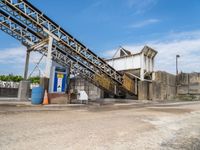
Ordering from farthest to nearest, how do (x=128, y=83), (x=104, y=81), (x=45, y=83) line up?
(x=128, y=83), (x=104, y=81), (x=45, y=83)

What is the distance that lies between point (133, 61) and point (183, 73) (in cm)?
1049

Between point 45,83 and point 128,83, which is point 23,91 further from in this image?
point 128,83

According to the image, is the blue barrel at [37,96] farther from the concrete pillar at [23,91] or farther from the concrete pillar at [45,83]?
the concrete pillar at [23,91]

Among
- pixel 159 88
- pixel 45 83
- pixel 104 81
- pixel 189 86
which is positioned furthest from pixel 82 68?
pixel 189 86

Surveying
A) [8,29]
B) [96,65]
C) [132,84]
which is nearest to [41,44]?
[8,29]

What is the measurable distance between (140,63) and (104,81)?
20.2ft

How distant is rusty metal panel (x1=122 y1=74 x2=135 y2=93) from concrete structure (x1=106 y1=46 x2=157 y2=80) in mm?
1573

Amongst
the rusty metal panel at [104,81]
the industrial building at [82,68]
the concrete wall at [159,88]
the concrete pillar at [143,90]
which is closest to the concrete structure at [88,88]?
the industrial building at [82,68]

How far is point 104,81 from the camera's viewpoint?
20891mm

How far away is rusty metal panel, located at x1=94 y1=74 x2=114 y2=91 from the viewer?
20322mm

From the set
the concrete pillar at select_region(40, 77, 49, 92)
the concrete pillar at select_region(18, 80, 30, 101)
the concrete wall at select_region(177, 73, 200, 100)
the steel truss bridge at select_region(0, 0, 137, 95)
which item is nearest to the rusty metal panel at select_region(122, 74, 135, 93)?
the steel truss bridge at select_region(0, 0, 137, 95)

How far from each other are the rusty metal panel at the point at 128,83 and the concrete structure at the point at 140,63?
1.57 metres

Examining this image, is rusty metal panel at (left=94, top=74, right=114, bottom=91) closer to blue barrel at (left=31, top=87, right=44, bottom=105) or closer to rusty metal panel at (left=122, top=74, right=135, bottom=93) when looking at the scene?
rusty metal panel at (left=122, top=74, right=135, bottom=93)

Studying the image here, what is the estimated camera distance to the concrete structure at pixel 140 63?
80.6ft
